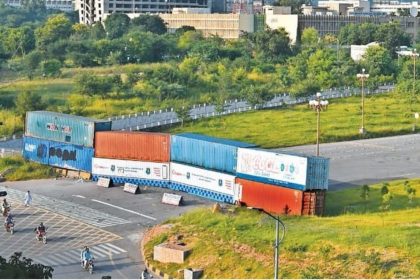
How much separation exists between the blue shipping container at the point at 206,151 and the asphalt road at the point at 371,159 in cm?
804

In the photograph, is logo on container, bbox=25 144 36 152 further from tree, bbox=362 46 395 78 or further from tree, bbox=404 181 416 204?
tree, bbox=362 46 395 78

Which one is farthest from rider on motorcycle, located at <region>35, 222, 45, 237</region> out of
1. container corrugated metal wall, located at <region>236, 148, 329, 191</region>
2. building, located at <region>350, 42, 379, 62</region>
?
building, located at <region>350, 42, 379, 62</region>

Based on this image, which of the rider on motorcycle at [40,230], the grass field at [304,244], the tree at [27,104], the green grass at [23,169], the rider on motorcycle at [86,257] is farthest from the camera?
the tree at [27,104]

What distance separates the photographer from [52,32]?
524ft

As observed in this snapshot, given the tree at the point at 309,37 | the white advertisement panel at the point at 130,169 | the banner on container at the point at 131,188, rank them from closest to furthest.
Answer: the banner on container at the point at 131,188
the white advertisement panel at the point at 130,169
the tree at the point at 309,37

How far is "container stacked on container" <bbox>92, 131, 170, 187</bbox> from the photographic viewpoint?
61938 mm

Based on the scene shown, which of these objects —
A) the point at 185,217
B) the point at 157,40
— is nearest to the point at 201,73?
the point at 157,40

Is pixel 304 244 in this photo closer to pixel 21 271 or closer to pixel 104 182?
pixel 21 271

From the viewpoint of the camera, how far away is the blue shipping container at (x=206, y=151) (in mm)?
56938

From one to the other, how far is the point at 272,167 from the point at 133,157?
514 inches

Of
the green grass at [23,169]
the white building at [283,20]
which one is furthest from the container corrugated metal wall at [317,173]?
the white building at [283,20]

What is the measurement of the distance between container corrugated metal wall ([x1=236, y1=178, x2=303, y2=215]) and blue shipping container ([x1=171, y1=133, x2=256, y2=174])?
70.8 inches

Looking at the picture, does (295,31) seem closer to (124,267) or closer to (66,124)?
(66,124)

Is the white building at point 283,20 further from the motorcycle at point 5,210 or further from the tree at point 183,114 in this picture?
the motorcycle at point 5,210
